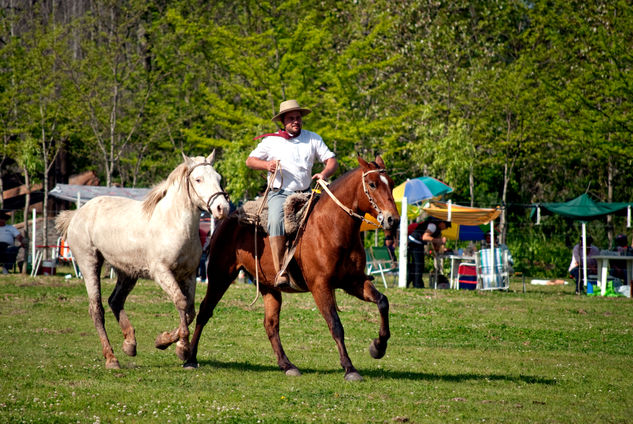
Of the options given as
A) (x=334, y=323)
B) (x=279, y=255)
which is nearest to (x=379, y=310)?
(x=334, y=323)

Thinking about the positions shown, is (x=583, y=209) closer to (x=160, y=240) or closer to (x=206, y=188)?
(x=206, y=188)

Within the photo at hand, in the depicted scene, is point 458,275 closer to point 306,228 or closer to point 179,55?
point 306,228

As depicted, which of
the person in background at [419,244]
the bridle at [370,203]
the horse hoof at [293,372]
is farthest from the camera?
the person in background at [419,244]

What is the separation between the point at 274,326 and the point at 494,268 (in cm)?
1298

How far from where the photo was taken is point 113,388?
24.7ft

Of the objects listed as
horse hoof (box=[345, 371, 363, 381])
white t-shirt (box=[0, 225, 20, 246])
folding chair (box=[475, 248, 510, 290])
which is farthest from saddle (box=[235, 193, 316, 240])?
white t-shirt (box=[0, 225, 20, 246])

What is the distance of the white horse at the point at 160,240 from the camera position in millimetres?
8695

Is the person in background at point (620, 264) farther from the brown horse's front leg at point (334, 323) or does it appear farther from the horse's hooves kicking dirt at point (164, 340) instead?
the horse's hooves kicking dirt at point (164, 340)

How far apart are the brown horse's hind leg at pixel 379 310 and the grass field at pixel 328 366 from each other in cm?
36

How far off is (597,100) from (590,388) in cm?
2406

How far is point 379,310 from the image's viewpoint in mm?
8312

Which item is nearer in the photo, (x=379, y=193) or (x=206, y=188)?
(x=379, y=193)

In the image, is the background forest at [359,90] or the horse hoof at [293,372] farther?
the background forest at [359,90]

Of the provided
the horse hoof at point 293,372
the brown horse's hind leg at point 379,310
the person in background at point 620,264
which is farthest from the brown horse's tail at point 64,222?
the person in background at point 620,264
